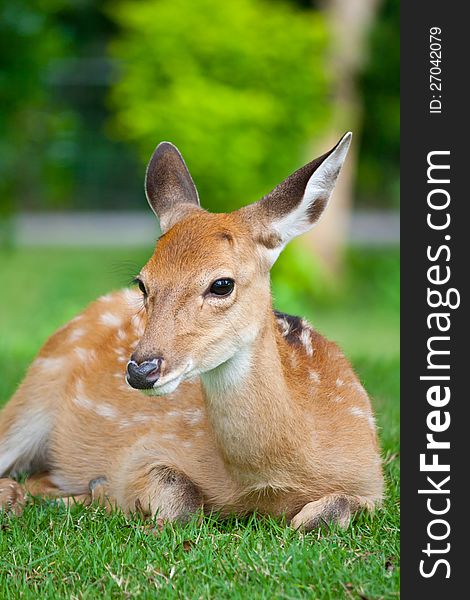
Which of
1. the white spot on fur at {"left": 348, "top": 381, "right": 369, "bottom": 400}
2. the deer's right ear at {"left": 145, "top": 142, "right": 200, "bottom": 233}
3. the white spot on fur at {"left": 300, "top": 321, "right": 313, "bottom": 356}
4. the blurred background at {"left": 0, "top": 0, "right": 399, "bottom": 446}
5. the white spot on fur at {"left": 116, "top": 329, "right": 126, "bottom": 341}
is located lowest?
the white spot on fur at {"left": 348, "top": 381, "right": 369, "bottom": 400}

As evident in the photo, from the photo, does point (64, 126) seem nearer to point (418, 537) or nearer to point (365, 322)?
point (365, 322)

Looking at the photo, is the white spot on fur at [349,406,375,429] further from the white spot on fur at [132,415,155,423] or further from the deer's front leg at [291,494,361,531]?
the white spot on fur at [132,415,155,423]

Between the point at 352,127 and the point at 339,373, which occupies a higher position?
the point at 352,127

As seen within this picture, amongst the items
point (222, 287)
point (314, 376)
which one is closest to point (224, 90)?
point (314, 376)

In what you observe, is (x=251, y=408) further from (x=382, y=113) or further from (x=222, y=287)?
(x=382, y=113)

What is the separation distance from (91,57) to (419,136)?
17.3 meters

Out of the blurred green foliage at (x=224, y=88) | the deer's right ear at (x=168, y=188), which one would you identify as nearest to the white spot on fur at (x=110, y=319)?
the deer's right ear at (x=168, y=188)

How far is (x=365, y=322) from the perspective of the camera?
1457 centimetres

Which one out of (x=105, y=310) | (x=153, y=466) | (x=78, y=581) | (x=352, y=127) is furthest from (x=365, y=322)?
(x=78, y=581)

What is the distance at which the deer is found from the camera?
453 cm

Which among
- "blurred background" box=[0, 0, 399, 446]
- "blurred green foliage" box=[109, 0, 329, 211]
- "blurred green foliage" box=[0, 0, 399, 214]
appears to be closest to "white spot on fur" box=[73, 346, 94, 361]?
"blurred background" box=[0, 0, 399, 446]

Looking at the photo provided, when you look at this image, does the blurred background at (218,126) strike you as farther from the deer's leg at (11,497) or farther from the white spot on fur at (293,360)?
the white spot on fur at (293,360)

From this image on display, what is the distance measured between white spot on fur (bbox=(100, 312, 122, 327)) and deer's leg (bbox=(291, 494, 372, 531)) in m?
1.70

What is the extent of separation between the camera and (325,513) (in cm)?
473
